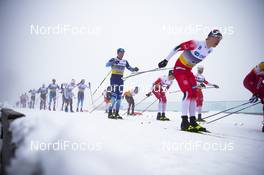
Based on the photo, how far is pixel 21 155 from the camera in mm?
2051

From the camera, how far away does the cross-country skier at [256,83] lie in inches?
181

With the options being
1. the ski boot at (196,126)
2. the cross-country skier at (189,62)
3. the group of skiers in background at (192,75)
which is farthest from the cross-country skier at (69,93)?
the ski boot at (196,126)

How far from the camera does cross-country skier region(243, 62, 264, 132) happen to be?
4.60 m

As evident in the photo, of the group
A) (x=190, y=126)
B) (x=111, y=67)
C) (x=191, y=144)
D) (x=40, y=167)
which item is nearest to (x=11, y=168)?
(x=40, y=167)

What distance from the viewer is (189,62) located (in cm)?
401

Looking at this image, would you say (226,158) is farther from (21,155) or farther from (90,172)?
(21,155)

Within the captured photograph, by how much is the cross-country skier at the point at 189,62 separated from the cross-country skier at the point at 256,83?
1586 millimetres

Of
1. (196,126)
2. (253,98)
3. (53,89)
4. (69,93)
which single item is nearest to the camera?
(196,126)

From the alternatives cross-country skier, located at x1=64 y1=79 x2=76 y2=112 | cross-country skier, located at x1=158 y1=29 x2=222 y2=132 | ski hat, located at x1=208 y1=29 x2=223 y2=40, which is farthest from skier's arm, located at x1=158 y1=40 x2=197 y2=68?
cross-country skier, located at x1=64 y1=79 x2=76 y2=112

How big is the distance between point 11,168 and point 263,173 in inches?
85.3

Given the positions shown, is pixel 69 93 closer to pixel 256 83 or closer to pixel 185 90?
pixel 185 90

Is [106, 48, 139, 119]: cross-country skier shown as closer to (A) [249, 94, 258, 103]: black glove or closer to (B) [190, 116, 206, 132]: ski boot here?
(B) [190, 116, 206, 132]: ski boot

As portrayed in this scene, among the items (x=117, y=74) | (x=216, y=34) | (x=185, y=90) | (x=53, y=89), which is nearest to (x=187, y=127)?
(x=185, y=90)

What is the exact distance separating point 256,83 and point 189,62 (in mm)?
2015
